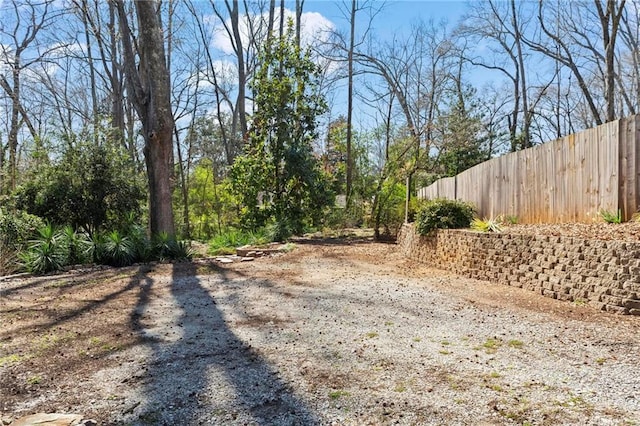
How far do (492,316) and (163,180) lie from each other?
25.3 ft

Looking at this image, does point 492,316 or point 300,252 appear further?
point 300,252

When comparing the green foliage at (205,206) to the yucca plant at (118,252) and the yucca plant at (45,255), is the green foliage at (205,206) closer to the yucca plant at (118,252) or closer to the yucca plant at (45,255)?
the yucca plant at (118,252)

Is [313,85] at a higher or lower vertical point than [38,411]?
higher

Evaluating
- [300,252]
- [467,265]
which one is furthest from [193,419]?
[300,252]

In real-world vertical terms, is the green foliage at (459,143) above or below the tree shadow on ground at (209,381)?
above

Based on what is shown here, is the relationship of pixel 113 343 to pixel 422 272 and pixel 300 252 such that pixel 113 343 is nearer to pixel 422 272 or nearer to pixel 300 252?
pixel 422 272

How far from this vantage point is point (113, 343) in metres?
3.68

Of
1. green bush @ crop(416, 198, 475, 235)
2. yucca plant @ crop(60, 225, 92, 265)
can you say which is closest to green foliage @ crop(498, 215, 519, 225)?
green bush @ crop(416, 198, 475, 235)

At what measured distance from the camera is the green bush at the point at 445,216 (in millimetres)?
8316

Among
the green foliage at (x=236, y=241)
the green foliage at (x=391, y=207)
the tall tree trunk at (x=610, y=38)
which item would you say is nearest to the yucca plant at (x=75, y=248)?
the green foliage at (x=236, y=241)

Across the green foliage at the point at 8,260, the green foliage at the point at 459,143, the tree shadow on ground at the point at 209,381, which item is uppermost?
the green foliage at the point at 459,143

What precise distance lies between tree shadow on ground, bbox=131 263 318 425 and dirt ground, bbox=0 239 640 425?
12mm

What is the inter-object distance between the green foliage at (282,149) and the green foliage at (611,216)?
8734mm

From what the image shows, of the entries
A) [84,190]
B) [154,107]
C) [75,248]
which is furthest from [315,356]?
[84,190]
